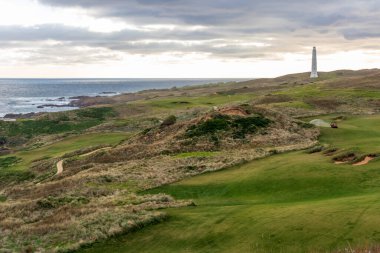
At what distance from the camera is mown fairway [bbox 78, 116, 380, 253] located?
17.0 metres

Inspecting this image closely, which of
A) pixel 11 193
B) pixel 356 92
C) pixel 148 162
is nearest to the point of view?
pixel 11 193

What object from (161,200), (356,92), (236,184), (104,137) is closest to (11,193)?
(161,200)

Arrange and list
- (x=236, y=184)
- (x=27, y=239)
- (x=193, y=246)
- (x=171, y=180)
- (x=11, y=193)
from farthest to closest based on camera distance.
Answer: (x=11, y=193), (x=171, y=180), (x=236, y=184), (x=27, y=239), (x=193, y=246)

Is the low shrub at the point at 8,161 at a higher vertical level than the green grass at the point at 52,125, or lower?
lower

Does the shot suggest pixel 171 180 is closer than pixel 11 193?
Yes

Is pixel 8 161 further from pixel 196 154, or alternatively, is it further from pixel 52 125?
pixel 52 125

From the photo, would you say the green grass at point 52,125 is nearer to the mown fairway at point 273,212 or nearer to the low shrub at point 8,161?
the low shrub at point 8,161

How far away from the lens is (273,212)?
20.4m

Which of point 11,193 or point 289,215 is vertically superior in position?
point 289,215

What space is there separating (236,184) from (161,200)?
5519mm

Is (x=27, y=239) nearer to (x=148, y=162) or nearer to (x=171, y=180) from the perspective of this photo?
(x=171, y=180)

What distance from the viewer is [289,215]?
19.3m

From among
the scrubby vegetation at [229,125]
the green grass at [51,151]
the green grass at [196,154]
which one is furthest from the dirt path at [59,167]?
the scrubby vegetation at [229,125]

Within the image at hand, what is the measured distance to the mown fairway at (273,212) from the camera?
17.0 meters
